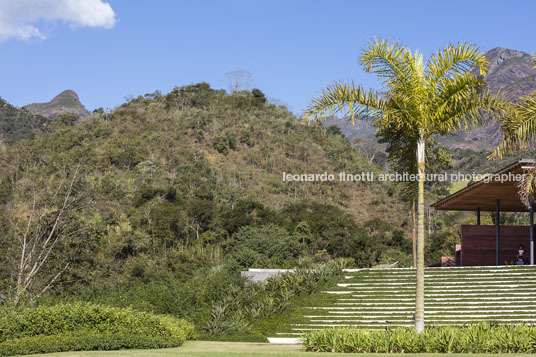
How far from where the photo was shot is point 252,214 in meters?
51.8

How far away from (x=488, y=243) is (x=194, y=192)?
109 ft

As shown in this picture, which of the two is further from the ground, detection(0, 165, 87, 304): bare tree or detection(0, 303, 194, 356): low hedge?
detection(0, 165, 87, 304): bare tree

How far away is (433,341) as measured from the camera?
1077cm

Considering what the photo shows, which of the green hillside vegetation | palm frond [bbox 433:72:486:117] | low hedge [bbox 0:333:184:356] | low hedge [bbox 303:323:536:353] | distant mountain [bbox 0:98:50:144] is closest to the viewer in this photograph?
low hedge [bbox 303:323:536:353]

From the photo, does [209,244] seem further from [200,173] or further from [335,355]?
[335,355]

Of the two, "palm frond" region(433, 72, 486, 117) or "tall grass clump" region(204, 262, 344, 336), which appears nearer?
"palm frond" region(433, 72, 486, 117)

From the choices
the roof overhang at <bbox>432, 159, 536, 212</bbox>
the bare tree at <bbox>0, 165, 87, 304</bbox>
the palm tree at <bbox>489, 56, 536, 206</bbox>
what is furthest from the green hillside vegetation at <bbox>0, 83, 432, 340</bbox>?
the palm tree at <bbox>489, 56, 536, 206</bbox>

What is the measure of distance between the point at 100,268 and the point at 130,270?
12.9 m

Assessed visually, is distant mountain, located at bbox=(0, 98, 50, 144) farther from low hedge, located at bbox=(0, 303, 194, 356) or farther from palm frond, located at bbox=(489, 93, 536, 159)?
palm frond, located at bbox=(489, 93, 536, 159)

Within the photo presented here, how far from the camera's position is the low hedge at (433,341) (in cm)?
1059

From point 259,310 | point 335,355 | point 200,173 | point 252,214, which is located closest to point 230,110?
point 200,173

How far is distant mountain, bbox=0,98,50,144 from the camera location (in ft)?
329

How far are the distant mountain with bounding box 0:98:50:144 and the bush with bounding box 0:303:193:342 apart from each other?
88.6m

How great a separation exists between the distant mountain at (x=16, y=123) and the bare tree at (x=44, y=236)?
78.3 m
